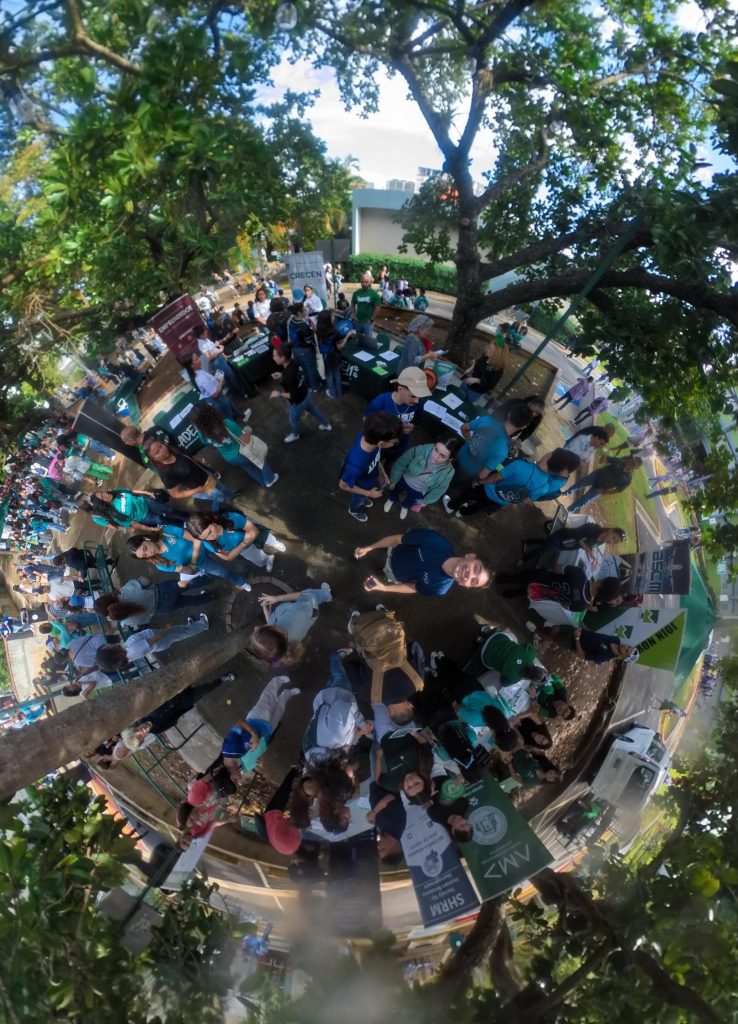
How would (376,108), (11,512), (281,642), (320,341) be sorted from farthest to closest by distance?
(11,512)
(376,108)
(320,341)
(281,642)

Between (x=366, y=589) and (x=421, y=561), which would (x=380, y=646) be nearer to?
(x=421, y=561)

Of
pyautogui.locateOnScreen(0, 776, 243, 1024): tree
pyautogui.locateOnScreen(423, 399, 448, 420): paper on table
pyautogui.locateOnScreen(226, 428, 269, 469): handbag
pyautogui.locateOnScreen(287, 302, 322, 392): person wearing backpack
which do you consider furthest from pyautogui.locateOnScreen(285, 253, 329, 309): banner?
pyautogui.locateOnScreen(0, 776, 243, 1024): tree

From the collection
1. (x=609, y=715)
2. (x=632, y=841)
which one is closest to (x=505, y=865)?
(x=632, y=841)

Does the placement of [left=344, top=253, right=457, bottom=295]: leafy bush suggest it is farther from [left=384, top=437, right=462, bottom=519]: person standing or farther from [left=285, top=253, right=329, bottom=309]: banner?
[left=384, top=437, right=462, bottom=519]: person standing

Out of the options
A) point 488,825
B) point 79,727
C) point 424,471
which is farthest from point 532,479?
point 79,727

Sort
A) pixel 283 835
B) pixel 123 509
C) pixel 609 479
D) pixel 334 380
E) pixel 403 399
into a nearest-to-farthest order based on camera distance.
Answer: pixel 283 835 < pixel 403 399 < pixel 123 509 < pixel 609 479 < pixel 334 380

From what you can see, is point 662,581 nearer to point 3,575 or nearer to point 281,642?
point 281,642

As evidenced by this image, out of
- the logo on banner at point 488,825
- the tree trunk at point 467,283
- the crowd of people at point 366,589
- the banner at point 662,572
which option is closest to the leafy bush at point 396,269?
the tree trunk at point 467,283
